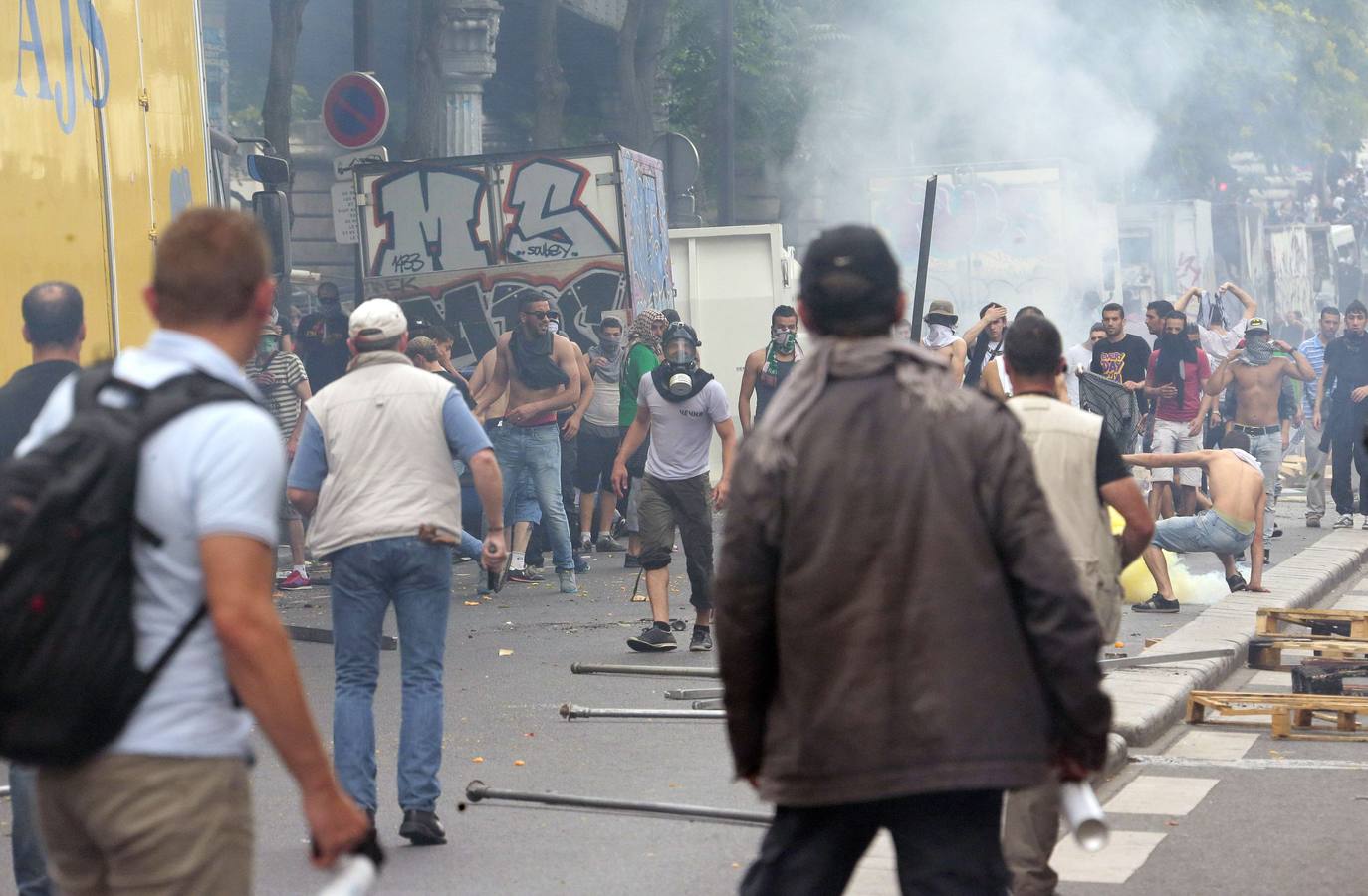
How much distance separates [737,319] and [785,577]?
18923 mm

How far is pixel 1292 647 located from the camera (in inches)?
412

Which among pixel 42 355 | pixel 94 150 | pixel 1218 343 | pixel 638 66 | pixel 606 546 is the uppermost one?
pixel 638 66

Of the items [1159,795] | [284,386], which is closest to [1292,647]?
[1159,795]

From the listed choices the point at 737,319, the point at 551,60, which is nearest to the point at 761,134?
the point at 551,60

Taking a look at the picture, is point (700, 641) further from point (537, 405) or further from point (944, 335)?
point (944, 335)

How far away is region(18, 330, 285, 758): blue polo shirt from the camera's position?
295 centimetres

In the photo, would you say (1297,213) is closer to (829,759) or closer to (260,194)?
(260,194)

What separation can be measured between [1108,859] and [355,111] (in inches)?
499

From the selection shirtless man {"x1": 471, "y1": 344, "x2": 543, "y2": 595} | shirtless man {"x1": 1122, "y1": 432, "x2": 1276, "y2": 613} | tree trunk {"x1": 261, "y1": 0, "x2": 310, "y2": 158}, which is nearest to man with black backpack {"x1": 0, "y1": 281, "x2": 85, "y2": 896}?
shirtless man {"x1": 1122, "y1": 432, "x2": 1276, "y2": 613}

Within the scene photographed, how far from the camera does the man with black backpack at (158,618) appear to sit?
9.59 feet

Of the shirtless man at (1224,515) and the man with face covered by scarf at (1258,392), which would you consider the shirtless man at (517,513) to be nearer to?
the shirtless man at (1224,515)

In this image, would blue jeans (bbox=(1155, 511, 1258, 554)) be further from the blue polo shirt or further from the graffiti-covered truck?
the blue polo shirt

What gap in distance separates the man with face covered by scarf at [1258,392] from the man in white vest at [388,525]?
12.0 metres

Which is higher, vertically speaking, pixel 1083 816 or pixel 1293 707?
pixel 1083 816
